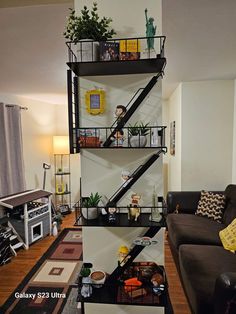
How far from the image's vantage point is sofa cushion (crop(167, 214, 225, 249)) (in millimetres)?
2652

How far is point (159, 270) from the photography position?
3.96 feet

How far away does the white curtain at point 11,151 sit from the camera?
3855mm

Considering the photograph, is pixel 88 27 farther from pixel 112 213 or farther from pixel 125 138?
pixel 112 213

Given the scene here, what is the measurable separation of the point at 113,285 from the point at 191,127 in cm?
312

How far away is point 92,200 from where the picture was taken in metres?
1.20

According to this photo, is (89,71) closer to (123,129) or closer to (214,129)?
(123,129)

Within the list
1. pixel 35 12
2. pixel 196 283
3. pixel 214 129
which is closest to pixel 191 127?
pixel 214 129

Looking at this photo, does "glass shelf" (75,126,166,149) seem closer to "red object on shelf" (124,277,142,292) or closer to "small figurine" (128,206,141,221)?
"small figurine" (128,206,141,221)

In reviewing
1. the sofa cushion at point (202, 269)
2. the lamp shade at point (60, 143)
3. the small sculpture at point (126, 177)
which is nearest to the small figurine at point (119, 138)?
the small sculpture at point (126, 177)

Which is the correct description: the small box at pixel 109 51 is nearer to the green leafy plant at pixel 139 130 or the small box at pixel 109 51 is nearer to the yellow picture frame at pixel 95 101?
the yellow picture frame at pixel 95 101

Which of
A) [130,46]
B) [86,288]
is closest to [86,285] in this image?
[86,288]

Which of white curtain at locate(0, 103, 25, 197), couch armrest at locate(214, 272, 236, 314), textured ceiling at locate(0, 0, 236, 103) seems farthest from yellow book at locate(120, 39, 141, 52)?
white curtain at locate(0, 103, 25, 197)

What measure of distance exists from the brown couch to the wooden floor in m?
0.21

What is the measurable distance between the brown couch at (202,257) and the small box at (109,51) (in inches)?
54.2
